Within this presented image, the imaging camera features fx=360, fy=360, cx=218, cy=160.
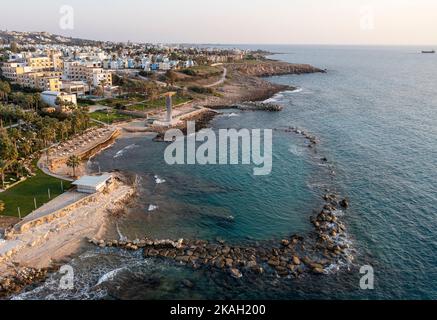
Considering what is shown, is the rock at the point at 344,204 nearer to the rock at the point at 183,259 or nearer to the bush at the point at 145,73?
the rock at the point at 183,259

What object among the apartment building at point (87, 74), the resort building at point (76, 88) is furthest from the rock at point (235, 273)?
the apartment building at point (87, 74)

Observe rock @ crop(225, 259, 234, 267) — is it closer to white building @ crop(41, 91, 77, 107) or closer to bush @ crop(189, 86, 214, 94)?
white building @ crop(41, 91, 77, 107)

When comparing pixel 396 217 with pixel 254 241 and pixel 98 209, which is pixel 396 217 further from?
pixel 98 209

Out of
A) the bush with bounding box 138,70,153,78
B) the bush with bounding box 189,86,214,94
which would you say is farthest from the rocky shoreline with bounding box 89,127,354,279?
the bush with bounding box 138,70,153,78

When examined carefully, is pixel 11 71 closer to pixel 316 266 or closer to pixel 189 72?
pixel 189 72

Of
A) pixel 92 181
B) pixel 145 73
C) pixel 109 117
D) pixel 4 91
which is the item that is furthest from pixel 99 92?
pixel 92 181

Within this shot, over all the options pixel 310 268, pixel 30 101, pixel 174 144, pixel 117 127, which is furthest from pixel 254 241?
pixel 30 101
